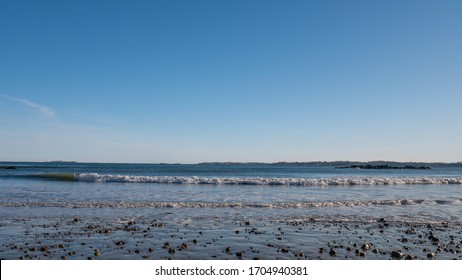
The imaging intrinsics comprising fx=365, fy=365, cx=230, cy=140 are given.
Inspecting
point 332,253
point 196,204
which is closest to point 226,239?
point 332,253

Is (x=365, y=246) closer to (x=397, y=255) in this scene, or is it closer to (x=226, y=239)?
(x=397, y=255)

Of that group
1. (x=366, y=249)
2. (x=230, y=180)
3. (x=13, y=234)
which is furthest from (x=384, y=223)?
(x=230, y=180)

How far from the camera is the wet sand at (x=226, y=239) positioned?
9188 millimetres

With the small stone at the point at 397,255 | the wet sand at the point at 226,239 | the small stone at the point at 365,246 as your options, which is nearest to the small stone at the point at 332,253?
the wet sand at the point at 226,239

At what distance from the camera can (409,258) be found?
29.2ft

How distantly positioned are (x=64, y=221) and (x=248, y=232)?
23.4ft

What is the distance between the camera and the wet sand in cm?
919

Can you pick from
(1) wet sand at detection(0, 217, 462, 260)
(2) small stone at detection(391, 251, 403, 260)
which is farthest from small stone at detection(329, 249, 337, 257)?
(2) small stone at detection(391, 251, 403, 260)

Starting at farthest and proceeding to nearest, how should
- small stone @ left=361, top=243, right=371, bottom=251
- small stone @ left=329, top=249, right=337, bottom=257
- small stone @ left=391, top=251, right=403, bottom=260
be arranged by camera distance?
small stone @ left=361, top=243, right=371, bottom=251
small stone @ left=329, top=249, right=337, bottom=257
small stone @ left=391, top=251, right=403, bottom=260

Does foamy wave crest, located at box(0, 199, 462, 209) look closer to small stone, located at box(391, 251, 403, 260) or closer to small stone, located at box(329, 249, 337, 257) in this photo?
small stone, located at box(329, 249, 337, 257)

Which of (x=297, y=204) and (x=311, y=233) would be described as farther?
(x=297, y=204)

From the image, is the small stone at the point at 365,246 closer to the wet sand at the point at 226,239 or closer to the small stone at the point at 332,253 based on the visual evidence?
the wet sand at the point at 226,239
